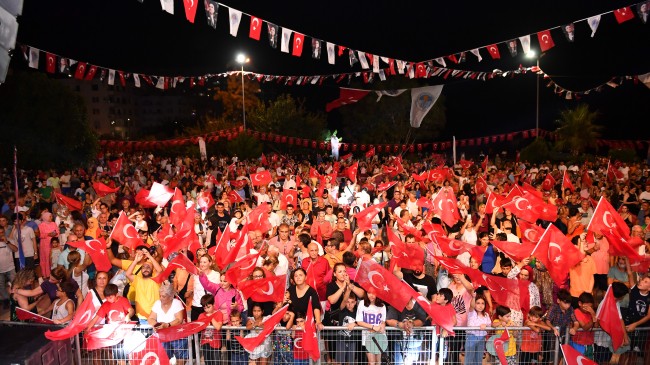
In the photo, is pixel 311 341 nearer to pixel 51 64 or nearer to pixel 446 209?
pixel 446 209

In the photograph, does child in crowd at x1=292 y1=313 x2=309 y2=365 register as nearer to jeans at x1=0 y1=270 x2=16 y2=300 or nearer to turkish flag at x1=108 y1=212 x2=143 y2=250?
turkish flag at x1=108 y1=212 x2=143 y2=250

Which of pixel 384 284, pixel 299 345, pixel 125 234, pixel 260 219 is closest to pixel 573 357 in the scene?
pixel 384 284

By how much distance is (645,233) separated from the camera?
1038cm

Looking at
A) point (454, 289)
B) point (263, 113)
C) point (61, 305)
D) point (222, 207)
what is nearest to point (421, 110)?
point (222, 207)

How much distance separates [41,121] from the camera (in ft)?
87.9

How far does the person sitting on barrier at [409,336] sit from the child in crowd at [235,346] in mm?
1747

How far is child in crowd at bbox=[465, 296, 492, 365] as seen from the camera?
665 centimetres

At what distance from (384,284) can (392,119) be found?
46003 millimetres

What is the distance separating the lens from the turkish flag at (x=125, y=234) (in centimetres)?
947

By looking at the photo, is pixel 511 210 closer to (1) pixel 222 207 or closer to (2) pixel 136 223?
(1) pixel 222 207

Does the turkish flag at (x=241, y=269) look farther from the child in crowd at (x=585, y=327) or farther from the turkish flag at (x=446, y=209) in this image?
the turkish flag at (x=446, y=209)

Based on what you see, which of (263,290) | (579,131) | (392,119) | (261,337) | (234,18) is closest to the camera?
(261,337)

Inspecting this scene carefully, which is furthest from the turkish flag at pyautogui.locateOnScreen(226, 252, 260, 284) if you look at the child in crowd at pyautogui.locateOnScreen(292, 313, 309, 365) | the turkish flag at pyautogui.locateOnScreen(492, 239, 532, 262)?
the turkish flag at pyautogui.locateOnScreen(492, 239, 532, 262)

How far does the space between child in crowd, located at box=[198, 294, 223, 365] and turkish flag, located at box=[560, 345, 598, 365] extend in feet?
12.3
